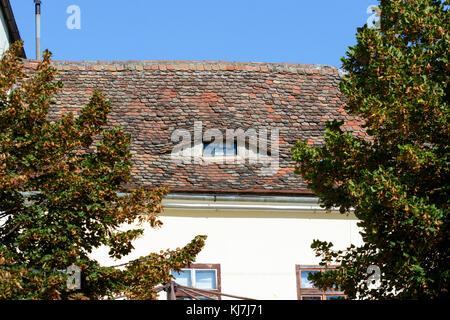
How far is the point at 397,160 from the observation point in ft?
37.3

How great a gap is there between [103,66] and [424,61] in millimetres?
10187

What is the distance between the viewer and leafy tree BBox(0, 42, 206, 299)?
11195 millimetres

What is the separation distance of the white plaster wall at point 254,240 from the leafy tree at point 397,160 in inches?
155

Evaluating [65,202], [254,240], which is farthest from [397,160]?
[254,240]

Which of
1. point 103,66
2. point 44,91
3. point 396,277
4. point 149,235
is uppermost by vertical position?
point 103,66

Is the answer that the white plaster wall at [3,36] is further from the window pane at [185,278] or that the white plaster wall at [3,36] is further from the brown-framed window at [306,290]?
the brown-framed window at [306,290]

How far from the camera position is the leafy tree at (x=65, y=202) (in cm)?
1120

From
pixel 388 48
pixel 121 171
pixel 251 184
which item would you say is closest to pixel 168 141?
pixel 251 184

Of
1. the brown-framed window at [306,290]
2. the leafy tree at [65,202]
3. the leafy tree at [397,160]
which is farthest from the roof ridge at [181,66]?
the leafy tree at [397,160]

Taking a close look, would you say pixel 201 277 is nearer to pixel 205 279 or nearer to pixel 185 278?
pixel 205 279

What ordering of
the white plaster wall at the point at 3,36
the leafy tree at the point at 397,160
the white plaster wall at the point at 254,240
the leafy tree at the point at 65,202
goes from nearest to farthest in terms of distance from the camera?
1. the leafy tree at the point at 397,160
2. the leafy tree at the point at 65,202
3. the white plaster wall at the point at 254,240
4. the white plaster wall at the point at 3,36

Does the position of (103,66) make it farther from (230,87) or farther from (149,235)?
(149,235)

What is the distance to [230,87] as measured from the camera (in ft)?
63.7

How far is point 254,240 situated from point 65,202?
537 cm
